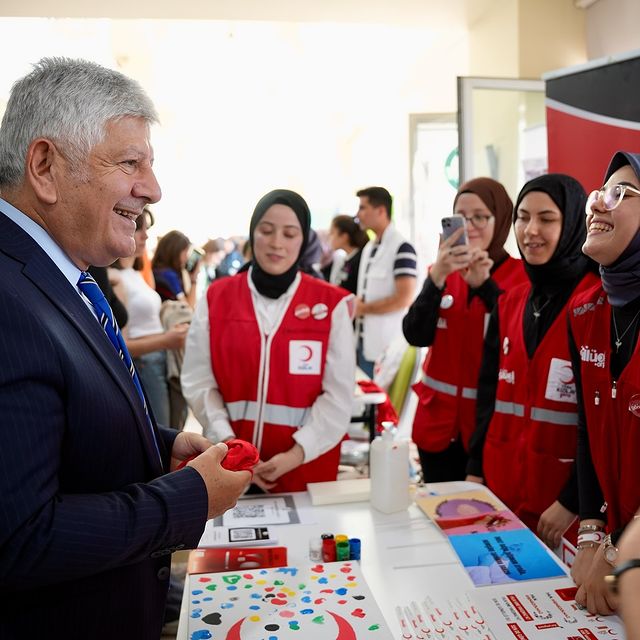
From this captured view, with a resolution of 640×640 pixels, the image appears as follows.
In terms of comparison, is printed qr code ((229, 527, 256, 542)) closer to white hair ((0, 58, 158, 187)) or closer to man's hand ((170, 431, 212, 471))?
man's hand ((170, 431, 212, 471))

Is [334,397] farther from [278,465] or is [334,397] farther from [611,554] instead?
[611,554]

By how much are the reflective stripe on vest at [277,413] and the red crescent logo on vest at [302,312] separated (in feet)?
0.99

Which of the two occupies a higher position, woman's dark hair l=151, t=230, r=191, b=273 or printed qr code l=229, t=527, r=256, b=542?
woman's dark hair l=151, t=230, r=191, b=273

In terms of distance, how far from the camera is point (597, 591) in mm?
1180

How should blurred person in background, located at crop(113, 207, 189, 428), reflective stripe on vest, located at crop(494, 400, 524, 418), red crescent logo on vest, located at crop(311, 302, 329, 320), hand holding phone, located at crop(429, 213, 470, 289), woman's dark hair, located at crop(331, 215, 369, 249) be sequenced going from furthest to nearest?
woman's dark hair, located at crop(331, 215, 369, 249) < blurred person in background, located at crop(113, 207, 189, 428) < hand holding phone, located at crop(429, 213, 470, 289) < red crescent logo on vest, located at crop(311, 302, 329, 320) < reflective stripe on vest, located at crop(494, 400, 524, 418)

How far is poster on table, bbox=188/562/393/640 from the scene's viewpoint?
112 cm

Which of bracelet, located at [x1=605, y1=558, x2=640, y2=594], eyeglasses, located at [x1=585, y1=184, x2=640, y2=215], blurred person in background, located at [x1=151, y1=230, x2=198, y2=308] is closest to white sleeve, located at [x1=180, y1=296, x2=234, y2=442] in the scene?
eyeglasses, located at [x1=585, y1=184, x2=640, y2=215]

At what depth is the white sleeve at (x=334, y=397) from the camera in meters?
2.01

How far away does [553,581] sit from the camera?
130 centimetres

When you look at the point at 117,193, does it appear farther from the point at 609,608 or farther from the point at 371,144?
the point at 371,144

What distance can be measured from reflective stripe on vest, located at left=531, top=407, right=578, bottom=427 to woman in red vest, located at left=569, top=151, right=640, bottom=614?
0.21 metres

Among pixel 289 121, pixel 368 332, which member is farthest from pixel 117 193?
pixel 289 121

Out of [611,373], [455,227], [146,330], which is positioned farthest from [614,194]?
[146,330]

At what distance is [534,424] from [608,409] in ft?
1.29
